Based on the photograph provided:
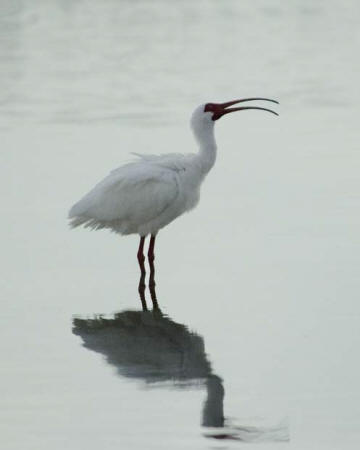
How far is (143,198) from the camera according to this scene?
1228cm

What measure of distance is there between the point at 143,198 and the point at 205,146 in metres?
0.95

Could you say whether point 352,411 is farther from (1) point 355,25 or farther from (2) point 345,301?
(1) point 355,25

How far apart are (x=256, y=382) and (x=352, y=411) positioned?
2.67ft

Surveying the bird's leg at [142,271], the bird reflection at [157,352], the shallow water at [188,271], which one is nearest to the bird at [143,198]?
the bird's leg at [142,271]

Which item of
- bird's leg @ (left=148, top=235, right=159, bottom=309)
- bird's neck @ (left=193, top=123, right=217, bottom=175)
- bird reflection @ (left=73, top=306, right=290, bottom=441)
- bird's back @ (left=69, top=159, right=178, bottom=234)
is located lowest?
bird reflection @ (left=73, top=306, right=290, bottom=441)

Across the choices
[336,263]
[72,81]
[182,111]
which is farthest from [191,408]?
[72,81]

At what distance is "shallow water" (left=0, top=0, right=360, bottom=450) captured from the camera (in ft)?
28.0

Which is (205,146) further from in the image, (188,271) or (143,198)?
(188,271)

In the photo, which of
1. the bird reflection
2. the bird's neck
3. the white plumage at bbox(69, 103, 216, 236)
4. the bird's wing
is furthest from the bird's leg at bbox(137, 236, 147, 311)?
the bird's neck

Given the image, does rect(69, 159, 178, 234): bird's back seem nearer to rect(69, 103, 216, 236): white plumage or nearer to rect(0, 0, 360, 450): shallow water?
rect(69, 103, 216, 236): white plumage

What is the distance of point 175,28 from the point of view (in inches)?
1214

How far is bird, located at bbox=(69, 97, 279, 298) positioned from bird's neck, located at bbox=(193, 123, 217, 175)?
10 cm

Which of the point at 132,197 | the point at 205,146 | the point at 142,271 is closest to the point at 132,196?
the point at 132,197

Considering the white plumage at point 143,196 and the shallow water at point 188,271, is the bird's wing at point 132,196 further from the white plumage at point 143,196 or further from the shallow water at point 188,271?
the shallow water at point 188,271
